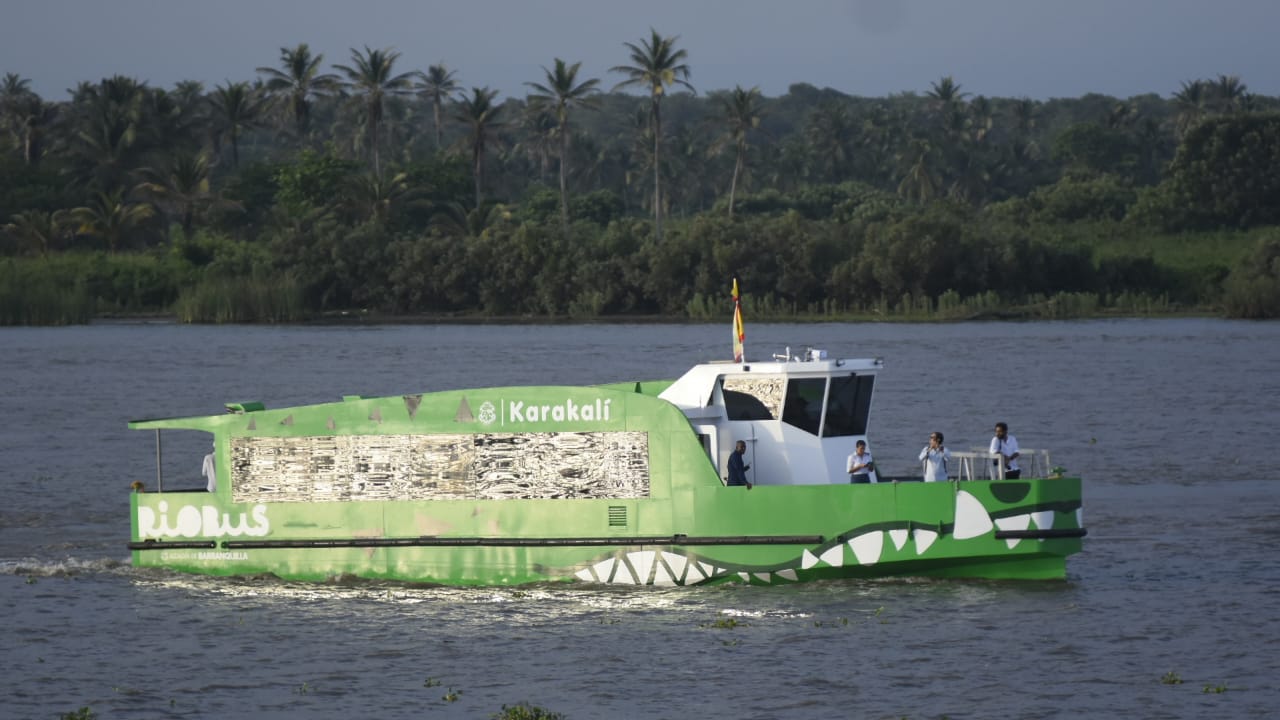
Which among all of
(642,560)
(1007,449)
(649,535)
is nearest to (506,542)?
(642,560)

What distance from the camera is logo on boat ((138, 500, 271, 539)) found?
24484 mm

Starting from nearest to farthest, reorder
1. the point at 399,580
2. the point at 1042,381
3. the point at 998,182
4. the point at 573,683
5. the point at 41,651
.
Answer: the point at 573,683 < the point at 41,651 < the point at 399,580 < the point at 1042,381 < the point at 998,182

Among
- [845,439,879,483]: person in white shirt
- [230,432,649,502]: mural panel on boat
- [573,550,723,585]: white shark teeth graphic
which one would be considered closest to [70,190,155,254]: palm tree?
[230,432,649,502]: mural panel on boat

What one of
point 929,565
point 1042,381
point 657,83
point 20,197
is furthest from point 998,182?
point 929,565

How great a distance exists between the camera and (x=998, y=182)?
151 m

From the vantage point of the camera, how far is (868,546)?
2220 cm

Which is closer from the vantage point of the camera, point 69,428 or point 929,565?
point 929,565

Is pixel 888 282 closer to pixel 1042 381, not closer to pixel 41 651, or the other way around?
pixel 1042 381

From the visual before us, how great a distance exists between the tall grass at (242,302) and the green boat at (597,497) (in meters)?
79.4

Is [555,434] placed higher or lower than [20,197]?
lower

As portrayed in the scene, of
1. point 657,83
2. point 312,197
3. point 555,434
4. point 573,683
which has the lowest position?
point 573,683

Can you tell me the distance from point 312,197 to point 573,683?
10392cm

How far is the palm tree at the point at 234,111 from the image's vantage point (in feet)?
452

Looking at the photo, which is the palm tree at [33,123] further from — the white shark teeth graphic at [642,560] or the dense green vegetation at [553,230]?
the white shark teeth graphic at [642,560]
